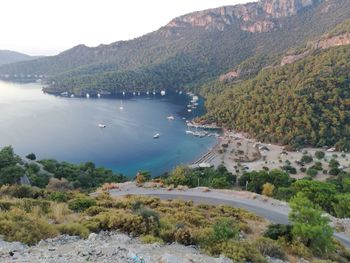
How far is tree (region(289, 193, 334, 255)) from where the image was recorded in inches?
529

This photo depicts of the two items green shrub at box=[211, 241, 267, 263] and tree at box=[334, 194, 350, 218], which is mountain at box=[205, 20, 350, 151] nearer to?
tree at box=[334, 194, 350, 218]

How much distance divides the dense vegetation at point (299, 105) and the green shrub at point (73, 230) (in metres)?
60.3

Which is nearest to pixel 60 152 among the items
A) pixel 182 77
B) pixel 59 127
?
pixel 59 127

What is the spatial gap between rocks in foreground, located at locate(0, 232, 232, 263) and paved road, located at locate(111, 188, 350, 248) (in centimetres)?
1151

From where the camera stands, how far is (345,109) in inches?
2933

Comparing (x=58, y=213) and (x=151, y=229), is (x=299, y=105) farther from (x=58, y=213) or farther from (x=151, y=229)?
(x=58, y=213)

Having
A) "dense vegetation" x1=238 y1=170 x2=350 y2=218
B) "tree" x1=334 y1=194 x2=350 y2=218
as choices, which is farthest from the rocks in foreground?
"tree" x1=334 y1=194 x2=350 y2=218

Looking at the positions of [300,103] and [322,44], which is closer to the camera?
[300,103]

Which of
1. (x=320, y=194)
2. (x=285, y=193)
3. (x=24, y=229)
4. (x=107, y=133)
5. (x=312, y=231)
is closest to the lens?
(x=24, y=229)

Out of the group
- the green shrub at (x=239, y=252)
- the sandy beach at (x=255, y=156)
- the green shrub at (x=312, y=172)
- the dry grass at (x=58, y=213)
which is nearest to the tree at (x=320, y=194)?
the green shrub at (x=239, y=252)

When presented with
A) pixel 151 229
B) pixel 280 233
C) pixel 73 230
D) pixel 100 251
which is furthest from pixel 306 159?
pixel 100 251

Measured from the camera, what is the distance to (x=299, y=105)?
76000 millimetres

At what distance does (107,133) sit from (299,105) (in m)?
41.9

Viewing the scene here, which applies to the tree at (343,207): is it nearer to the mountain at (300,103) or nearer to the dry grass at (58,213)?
the dry grass at (58,213)
